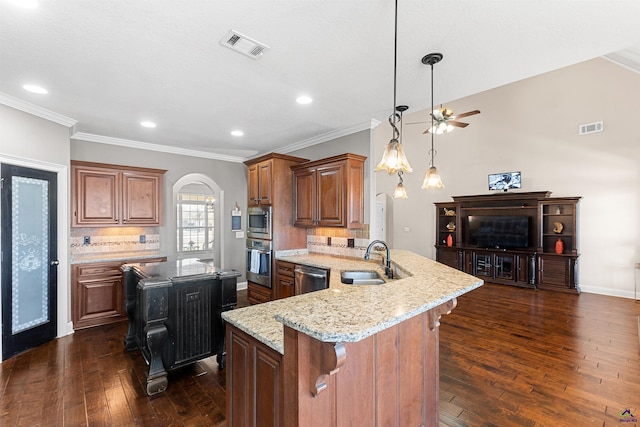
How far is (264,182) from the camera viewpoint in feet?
14.4

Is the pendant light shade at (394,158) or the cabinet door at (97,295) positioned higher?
the pendant light shade at (394,158)

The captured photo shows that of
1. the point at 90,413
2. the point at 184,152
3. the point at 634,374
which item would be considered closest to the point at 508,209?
the point at 634,374

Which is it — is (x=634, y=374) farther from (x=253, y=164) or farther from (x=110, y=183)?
(x=110, y=183)

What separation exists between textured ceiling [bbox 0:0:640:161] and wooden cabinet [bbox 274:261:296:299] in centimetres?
208

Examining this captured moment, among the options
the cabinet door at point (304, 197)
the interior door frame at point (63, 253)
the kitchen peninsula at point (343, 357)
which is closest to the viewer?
the kitchen peninsula at point (343, 357)

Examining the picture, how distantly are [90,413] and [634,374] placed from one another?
183 inches

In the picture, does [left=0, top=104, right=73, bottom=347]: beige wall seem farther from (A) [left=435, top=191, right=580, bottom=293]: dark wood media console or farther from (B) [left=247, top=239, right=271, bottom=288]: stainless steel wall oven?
(A) [left=435, top=191, right=580, bottom=293]: dark wood media console

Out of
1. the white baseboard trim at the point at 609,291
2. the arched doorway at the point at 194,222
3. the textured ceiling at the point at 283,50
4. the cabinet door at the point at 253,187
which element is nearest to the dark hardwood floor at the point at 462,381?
the white baseboard trim at the point at 609,291

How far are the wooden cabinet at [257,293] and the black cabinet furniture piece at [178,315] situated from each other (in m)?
1.49

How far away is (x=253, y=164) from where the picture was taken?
183 inches

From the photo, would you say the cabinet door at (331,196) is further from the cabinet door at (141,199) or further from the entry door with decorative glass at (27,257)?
the entry door with decorative glass at (27,257)

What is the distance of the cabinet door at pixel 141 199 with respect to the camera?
14.2 feet

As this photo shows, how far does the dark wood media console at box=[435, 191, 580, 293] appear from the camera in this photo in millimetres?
5902

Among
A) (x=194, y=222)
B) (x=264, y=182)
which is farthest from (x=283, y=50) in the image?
(x=194, y=222)
